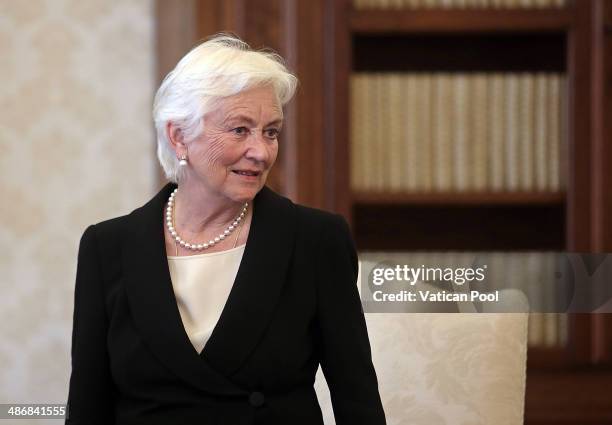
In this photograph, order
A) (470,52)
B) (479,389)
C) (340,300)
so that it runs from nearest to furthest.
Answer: (340,300), (479,389), (470,52)

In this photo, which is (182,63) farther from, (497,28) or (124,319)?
(497,28)

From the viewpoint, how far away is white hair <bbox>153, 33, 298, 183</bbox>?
1626 millimetres

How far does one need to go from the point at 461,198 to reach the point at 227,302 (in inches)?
51.0

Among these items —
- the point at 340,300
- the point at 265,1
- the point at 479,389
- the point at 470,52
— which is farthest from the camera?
the point at 470,52

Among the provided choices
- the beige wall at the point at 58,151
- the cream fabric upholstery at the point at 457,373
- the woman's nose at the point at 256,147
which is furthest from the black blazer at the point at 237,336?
the beige wall at the point at 58,151

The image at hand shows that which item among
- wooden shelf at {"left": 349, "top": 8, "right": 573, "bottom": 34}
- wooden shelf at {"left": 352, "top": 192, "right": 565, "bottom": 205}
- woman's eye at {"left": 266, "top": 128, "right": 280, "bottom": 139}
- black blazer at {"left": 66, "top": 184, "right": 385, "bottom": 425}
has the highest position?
wooden shelf at {"left": 349, "top": 8, "right": 573, "bottom": 34}

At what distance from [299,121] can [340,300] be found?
1.11 meters

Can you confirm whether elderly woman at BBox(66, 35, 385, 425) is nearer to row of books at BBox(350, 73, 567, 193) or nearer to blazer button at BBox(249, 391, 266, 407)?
blazer button at BBox(249, 391, 266, 407)

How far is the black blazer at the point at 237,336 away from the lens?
1.61 m

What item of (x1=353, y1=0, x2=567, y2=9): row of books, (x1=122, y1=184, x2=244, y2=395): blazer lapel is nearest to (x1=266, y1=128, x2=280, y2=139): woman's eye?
(x1=122, y1=184, x2=244, y2=395): blazer lapel

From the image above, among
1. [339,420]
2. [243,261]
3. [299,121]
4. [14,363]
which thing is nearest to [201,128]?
[243,261]

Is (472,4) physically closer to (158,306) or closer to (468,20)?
(468,20)

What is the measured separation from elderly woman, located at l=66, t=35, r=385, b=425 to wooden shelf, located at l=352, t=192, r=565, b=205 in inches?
41.4

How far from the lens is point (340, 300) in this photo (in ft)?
5.46
